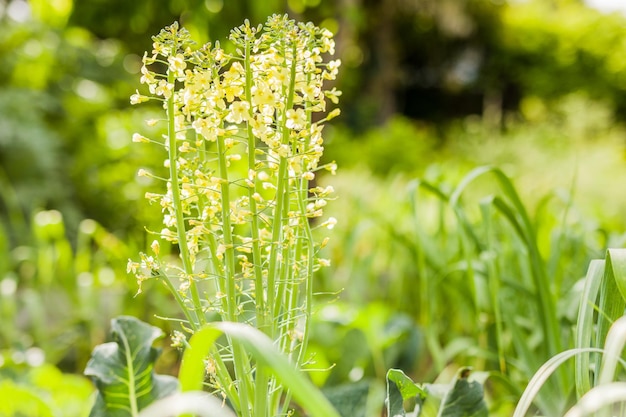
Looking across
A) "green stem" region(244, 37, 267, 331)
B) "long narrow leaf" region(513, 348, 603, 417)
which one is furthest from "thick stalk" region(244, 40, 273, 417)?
"long narrow leaf" region(513, 348, 603, 417)

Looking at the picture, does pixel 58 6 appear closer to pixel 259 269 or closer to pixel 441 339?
pixel 441 339

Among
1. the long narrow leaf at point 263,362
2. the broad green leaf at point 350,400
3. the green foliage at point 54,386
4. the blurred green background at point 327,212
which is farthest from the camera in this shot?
the blurred green background at point 327,212

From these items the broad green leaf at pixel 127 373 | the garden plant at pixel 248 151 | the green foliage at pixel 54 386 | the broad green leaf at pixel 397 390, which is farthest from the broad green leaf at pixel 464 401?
the green foliage at pixel 54 386

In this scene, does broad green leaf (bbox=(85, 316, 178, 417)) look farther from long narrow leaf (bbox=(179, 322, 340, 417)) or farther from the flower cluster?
long narrow leaf (bbox=(179, 322, 340, 417))

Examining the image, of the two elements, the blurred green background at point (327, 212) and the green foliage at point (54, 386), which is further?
the blurred green background at point (327, 212)

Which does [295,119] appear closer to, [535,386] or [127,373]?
[535,386]

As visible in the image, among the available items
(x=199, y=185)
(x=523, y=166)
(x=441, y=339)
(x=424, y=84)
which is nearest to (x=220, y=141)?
(x=199, y=185)

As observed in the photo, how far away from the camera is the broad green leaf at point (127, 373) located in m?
0.99

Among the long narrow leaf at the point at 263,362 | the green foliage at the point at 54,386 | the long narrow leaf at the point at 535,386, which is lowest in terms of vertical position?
the green foliage at the point at 54,386

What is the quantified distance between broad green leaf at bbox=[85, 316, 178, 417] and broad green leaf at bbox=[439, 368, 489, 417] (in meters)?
0.42

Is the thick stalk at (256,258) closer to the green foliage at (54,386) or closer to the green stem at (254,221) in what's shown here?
the green stem at (254,221)

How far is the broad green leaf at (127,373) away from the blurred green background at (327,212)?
427mm

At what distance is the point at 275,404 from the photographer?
85 cm

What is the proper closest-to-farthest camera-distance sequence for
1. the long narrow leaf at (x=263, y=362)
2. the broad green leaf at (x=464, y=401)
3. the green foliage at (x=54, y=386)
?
1. the long narrow leaf at (x=263, y=362)
2. the broad green leaf at (x=464, y=401)
3. the green foliage at (x=54, y=386)
